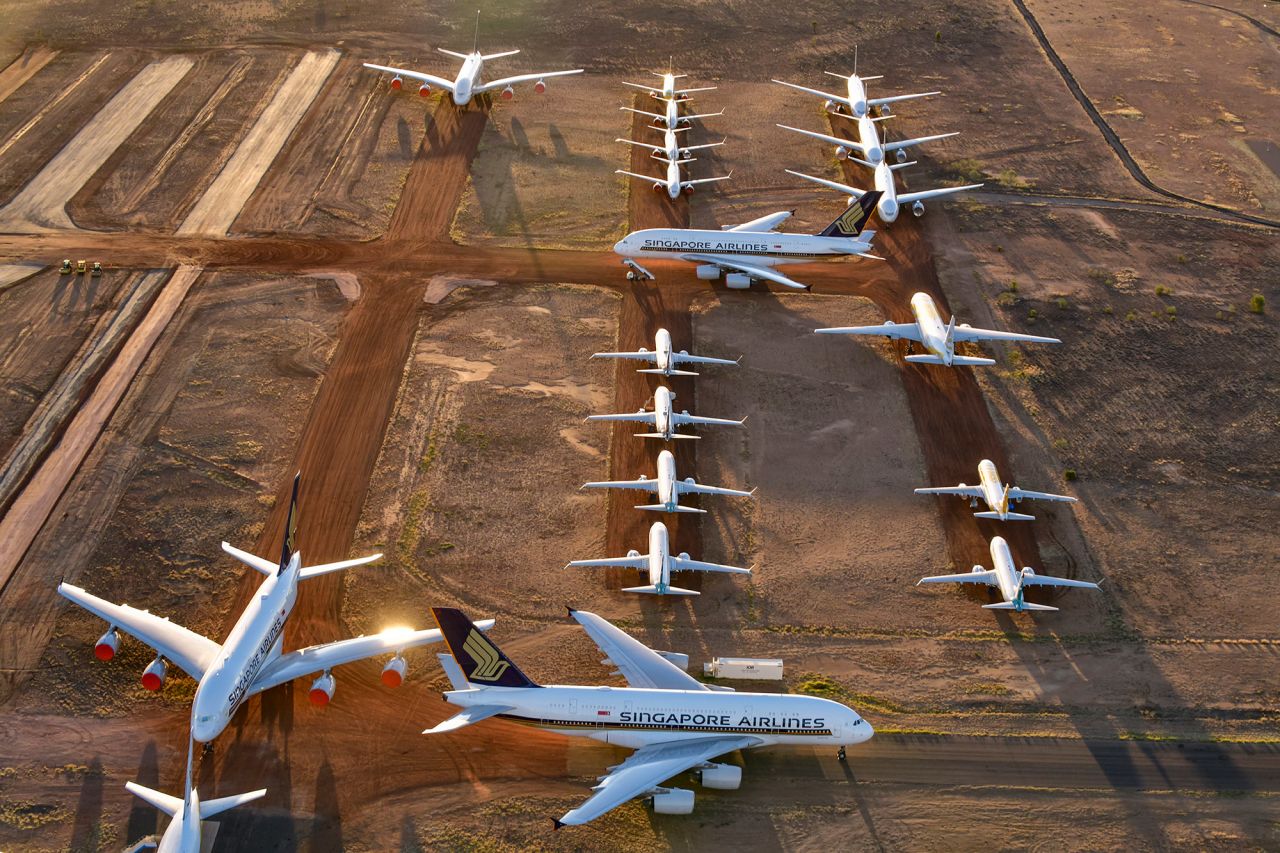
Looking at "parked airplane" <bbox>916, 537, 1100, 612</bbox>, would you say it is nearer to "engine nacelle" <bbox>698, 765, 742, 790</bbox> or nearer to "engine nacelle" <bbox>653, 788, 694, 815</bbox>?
"engine nacelle" <bbox>698, 765, 742, 790</bbox>

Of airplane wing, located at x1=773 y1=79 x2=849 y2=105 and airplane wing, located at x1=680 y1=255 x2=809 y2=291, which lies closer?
airplane wing, located at x1=680 y1=255 x2=809 y2=291

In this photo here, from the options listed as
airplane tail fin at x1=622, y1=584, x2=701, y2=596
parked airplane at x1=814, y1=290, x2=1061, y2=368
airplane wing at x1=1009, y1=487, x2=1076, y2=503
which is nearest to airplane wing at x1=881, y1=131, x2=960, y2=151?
parked airplane at x1=814, y1=290, x2=1061, y2=368

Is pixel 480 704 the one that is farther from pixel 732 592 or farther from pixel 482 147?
pixel 482 147

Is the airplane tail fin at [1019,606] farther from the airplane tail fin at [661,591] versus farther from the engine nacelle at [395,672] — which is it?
the engine nacelle at [395,672]

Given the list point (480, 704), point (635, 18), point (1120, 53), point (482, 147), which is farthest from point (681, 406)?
point (1120, 53)

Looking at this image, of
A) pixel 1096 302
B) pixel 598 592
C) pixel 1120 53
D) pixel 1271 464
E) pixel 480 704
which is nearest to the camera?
pixel 480 704

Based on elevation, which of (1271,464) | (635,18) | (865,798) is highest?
(635,18)

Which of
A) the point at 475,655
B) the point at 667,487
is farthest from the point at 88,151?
the point at 475,655

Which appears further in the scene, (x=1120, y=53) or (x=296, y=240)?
(x=1120, y=53)
